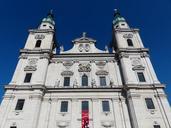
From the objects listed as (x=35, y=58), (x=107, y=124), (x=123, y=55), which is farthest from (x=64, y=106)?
(x=123, y=55)

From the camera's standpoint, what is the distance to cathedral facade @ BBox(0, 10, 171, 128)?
23.5 m

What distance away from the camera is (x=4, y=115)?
23.6 meters

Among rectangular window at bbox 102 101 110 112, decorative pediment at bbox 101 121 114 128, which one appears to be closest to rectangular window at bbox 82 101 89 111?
rectangular window at bbox 102 101 110 112

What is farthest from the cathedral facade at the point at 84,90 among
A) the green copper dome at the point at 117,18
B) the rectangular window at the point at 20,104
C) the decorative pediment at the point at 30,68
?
the green copper dome at the point at 117,18

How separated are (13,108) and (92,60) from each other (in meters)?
13.6

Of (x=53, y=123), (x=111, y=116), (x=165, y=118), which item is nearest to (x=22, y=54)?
(x=53, y=123)

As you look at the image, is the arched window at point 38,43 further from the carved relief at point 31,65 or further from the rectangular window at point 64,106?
the rectangular window at point 64,106

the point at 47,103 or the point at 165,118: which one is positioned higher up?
the point at 47,103

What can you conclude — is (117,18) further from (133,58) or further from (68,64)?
(68,64)

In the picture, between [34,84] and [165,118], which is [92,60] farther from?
[165,118]

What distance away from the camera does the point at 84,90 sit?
27.1 metres

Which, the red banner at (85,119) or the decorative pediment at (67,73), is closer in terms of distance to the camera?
the red banner at (85,119)

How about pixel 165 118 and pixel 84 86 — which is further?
pixel 84 86

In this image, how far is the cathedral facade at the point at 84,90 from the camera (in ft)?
77.2
